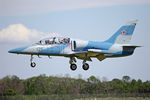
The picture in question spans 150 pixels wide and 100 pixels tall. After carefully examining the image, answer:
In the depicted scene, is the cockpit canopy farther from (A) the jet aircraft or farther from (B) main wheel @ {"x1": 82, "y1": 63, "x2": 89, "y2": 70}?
(B) main wheel @ {"x1": 82, "y1": 63, "x2": 89, "y2": 70}

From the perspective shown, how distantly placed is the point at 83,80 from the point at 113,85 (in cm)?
794

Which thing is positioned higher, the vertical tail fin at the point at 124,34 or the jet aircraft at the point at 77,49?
the vertical tail fin at the point at 124,34

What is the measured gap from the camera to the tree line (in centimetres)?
11091

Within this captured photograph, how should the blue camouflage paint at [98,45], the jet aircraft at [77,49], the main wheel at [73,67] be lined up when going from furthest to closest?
the main wheel at [73,67] < the blue camouflage paint at [98,45] < the jet aircraft at [77,49]

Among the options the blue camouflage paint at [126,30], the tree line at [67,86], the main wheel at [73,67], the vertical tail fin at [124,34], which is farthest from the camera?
the tree line at [67,86]

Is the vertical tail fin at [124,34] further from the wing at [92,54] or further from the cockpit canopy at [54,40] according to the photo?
the cockpit canopy at [54,40]

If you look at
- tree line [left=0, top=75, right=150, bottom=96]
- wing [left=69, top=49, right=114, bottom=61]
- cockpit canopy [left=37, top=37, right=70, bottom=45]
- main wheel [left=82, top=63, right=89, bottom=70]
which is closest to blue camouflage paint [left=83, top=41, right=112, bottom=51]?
wing [left=69, top=49, right=114, bottom=61]

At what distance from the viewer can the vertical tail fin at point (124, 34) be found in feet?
178

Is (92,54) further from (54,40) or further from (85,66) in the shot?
(54,40)

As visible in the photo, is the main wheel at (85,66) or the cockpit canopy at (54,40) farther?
the main wheel at (85,66)

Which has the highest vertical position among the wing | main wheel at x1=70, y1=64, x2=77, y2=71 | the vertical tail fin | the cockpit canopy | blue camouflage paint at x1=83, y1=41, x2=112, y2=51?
the vertical tail fin

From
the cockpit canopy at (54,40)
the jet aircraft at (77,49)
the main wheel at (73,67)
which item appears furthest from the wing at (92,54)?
the cockpit canopy at (54,40)

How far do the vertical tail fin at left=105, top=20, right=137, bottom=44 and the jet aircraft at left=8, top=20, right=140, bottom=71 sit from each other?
0.17 meters

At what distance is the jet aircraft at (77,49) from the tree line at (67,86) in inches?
2116
